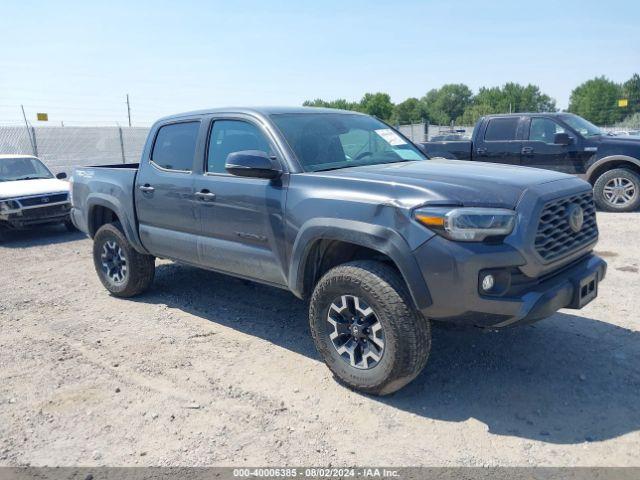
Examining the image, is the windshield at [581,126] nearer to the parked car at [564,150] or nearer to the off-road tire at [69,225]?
the parked car at [564,150]

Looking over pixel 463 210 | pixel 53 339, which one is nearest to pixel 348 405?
pixel 463 210

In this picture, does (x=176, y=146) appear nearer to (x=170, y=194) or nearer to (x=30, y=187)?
(x=170, y=194)

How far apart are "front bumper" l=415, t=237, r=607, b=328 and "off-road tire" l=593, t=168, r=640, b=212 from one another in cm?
757

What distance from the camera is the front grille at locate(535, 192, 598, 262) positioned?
3.24m

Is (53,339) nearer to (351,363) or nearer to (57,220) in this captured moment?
(351,363)

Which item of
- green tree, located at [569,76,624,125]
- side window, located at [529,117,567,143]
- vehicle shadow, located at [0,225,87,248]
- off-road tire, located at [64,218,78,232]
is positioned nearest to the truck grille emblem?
side window, located at [529,117,567,143]

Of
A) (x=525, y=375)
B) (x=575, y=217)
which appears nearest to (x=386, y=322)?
(x=525, y=375)

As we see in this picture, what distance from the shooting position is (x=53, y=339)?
482 cm

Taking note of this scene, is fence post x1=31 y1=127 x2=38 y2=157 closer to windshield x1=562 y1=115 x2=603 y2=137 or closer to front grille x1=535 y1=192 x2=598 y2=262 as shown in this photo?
windshield x1=562 y1=115 x2=603 y2=137

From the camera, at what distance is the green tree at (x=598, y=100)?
2812 inches

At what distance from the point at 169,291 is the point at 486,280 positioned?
4.04 m

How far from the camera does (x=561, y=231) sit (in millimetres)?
3414

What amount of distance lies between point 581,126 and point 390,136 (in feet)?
23.2

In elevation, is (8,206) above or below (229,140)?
below
